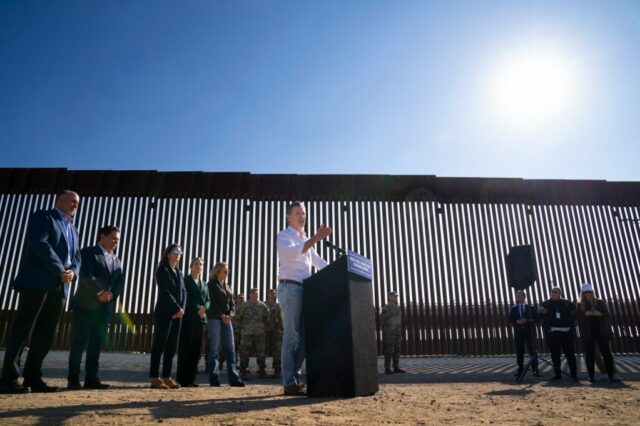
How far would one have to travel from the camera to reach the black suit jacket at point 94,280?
3.75 m

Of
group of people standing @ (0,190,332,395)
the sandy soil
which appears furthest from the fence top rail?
the sandy soil

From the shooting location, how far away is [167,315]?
389 cm

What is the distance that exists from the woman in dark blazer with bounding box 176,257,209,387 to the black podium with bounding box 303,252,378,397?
170cm

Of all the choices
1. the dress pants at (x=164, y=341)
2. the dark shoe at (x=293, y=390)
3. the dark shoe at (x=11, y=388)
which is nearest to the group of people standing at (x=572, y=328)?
the dark shoe at (x=293, y=390)

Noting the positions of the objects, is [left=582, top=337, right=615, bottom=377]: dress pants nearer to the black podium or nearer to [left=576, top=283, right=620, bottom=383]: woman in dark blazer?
[left=576, top=283, right=620, bottom=383]: woman in dark blazer

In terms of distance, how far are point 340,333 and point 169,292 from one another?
1.98 metres

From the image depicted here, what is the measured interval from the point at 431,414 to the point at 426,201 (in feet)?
28.1

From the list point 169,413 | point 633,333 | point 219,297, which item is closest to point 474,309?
point 633,333

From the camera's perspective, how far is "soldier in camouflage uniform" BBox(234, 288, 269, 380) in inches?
259

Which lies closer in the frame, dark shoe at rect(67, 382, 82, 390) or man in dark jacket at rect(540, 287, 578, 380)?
dark shoe at rect(67, 382, 82, 390)

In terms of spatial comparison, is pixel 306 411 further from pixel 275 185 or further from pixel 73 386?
pixel 275 185

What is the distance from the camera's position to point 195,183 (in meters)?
10.3

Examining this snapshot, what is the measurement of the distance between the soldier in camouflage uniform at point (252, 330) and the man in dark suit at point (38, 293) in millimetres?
3634

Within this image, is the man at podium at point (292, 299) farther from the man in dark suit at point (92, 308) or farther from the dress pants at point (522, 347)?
the dress pants at point (522, 347)
